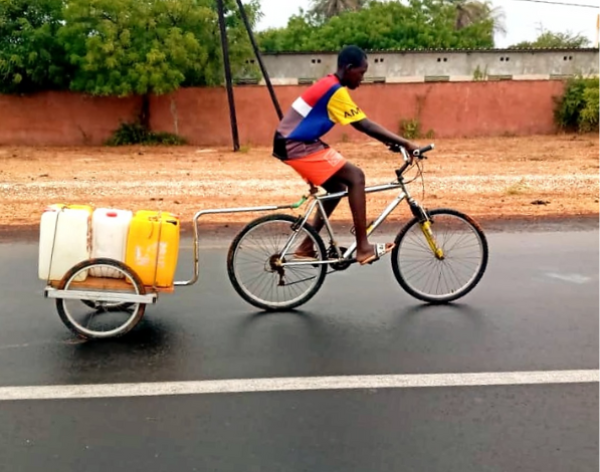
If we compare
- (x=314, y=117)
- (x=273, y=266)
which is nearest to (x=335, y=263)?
(x=273, y=266)

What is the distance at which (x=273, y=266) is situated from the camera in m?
5.35

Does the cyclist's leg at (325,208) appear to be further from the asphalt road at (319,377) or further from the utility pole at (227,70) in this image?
the utility pole at (227,70)

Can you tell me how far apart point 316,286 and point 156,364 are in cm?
154

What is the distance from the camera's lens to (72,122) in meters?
25.4

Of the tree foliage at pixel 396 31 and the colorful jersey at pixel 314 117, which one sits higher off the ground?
the tree foliage at pixel 396 31

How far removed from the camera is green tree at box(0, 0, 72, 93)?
23719 mm

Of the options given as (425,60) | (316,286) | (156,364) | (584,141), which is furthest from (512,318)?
(425,60)

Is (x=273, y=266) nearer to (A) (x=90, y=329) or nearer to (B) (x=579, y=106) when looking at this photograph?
(A) (x=90, y=329)

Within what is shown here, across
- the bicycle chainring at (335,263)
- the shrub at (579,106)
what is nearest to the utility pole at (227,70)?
the shrub at (579,106)

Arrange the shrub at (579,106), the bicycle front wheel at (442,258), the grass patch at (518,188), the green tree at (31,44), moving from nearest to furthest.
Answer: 1. the bicycle front wheel at (442,258)
2. the grass patch at (518,188)
3. the green tree at (31,44)
4. the shrub at (579,106)

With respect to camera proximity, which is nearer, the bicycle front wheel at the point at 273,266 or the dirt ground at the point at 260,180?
the bicycle front wheel at the point at 273,266

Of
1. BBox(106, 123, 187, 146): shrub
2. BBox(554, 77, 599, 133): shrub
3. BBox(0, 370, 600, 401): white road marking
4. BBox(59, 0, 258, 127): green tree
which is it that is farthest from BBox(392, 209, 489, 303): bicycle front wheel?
BBox(554, 77, 599, 133): shrub

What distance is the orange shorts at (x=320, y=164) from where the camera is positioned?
16.6 ft

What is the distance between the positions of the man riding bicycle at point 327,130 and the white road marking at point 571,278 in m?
1.82
